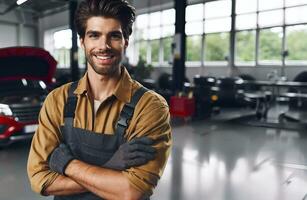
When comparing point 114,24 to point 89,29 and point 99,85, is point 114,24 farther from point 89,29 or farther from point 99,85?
point 99,85

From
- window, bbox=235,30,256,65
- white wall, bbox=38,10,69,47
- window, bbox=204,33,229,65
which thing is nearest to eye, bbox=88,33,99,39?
white wall, bbox=38,10,69,47

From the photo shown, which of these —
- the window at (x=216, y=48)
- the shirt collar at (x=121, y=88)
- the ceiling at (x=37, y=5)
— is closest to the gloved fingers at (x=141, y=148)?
the shirt collar at (x=121, y=88)

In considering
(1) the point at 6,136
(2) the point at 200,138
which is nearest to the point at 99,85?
(1) the point at 6,136

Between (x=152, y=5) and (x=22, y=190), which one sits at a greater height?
(x=152, y=5)

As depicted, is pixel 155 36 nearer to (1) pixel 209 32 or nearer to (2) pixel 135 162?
(1) pixel 209 32

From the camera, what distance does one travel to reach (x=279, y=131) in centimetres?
557

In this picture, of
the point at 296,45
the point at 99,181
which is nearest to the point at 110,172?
the point at 99,181

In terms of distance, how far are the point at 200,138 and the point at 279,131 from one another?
1641 mm

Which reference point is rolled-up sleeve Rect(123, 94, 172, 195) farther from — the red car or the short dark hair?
the red car

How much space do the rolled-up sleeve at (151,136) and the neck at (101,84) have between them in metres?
0.12

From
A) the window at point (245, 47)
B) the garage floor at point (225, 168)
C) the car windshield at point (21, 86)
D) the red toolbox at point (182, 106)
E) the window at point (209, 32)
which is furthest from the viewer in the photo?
the window at point (209, 32)

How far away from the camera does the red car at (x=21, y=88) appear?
12.4 feet

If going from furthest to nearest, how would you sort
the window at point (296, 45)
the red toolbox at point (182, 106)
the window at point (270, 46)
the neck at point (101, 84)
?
the window at point (270, 46), the window at point (296, 45), the red toolbox at point (182, 106), the neck at point (101, 84)

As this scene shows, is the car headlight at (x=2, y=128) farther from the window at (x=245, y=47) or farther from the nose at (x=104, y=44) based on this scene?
the window at (x=245, y=47)
